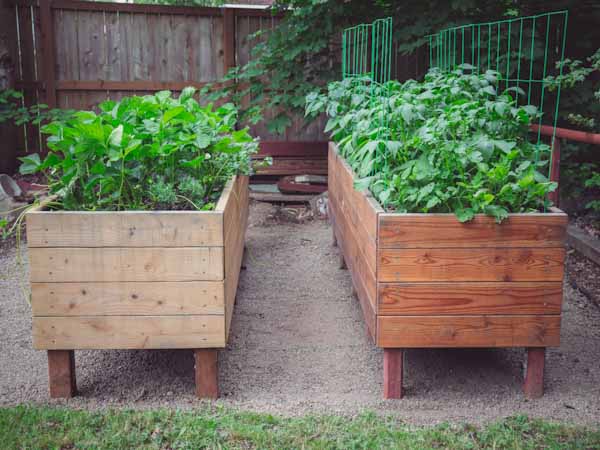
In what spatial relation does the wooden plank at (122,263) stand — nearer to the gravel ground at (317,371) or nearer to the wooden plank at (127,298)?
the wooden plank at (127,298)

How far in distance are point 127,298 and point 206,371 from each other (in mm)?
490

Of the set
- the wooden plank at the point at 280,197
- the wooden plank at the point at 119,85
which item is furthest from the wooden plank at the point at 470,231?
the wooden plank at the point at 119,85

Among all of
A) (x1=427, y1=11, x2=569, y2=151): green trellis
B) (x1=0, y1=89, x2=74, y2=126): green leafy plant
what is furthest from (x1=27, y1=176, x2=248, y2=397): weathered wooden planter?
(x1=0, y1=89, x2=74, y2=126): green leafy plant

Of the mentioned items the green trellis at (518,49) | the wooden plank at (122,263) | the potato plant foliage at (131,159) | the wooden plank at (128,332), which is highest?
the green trellis at (518,49)

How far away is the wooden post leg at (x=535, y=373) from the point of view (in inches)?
118

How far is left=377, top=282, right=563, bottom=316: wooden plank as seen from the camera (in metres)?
2.89

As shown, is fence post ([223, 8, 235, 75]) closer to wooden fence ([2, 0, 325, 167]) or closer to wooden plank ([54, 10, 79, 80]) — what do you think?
wooden fence ([2, 0, 325, 167])

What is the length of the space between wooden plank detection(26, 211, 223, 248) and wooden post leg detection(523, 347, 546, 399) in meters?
1.51

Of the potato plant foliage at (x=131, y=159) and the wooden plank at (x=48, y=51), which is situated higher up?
the wooden plank at (x=48, y=51)

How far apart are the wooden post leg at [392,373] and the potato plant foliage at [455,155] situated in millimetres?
650

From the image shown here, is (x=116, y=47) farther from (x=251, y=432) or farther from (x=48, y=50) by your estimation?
(x=251, y=432)

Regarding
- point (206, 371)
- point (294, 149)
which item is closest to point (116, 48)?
point (294, 149)

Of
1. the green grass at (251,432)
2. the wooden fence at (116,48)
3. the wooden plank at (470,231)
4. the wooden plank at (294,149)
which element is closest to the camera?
the green grass at (251,432)

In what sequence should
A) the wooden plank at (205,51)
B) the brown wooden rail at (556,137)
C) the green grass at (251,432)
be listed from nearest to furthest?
the green grass at (251,432) < the brown wooden rail at (556,137) < the wooden plank at (205,51)
